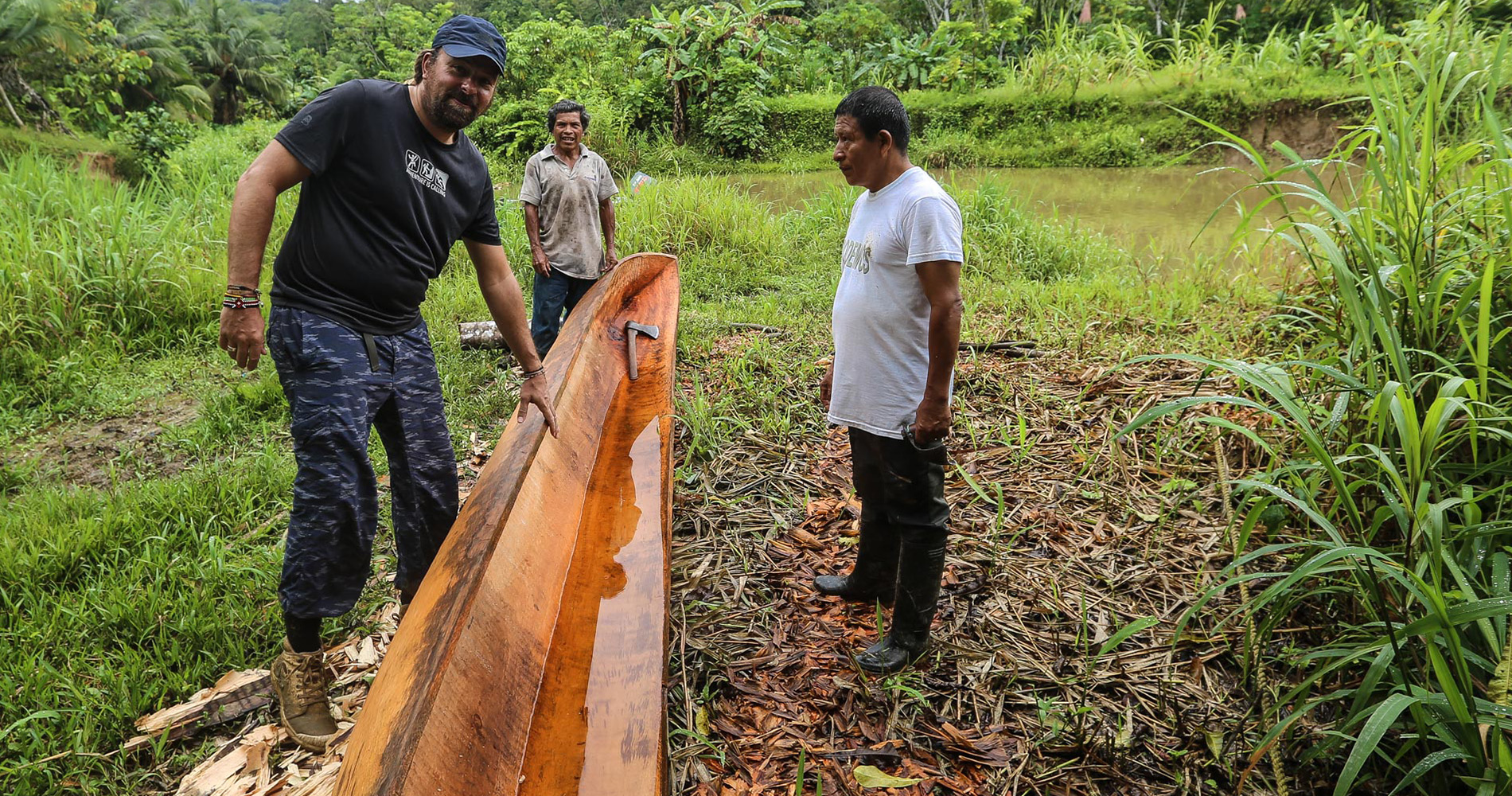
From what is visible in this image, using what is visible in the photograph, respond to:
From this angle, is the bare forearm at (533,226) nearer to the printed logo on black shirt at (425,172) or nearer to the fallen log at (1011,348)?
the printed logo on black shirt at (425,172)

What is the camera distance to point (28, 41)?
1230 cm

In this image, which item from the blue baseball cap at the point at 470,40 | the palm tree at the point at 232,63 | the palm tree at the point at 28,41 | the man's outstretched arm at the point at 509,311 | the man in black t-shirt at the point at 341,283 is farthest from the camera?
the palm tree at the point at 232,63

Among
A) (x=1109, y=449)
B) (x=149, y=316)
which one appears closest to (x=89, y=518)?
(x=149, y=316)

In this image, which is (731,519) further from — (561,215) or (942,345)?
(561,215)

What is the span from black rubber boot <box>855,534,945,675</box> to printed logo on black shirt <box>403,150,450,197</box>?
157cm

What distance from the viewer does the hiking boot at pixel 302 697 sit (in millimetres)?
1895

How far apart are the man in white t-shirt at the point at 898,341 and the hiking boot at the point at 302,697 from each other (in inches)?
54.4

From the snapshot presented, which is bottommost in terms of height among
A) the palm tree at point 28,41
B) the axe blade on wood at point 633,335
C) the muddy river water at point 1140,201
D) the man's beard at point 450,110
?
the muddy river water at point 1140,201

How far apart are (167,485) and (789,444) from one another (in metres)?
2.41

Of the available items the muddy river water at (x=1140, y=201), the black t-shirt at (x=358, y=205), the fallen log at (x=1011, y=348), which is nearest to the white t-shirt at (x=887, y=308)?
the black t-shirt at (x=358, y=205)

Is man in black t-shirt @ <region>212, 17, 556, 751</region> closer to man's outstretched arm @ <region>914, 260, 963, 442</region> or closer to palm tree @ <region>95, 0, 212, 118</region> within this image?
man's outstretched arm @ <region>914, 260, 963, 442</region>

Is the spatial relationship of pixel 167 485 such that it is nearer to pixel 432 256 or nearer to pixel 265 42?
pixel 432 256

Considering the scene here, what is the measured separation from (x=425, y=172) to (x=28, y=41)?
15.8 meters

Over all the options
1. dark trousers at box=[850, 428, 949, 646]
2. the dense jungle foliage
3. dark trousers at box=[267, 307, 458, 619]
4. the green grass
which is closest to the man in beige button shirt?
dark trousers at box=[267, 307, 458, 619]
